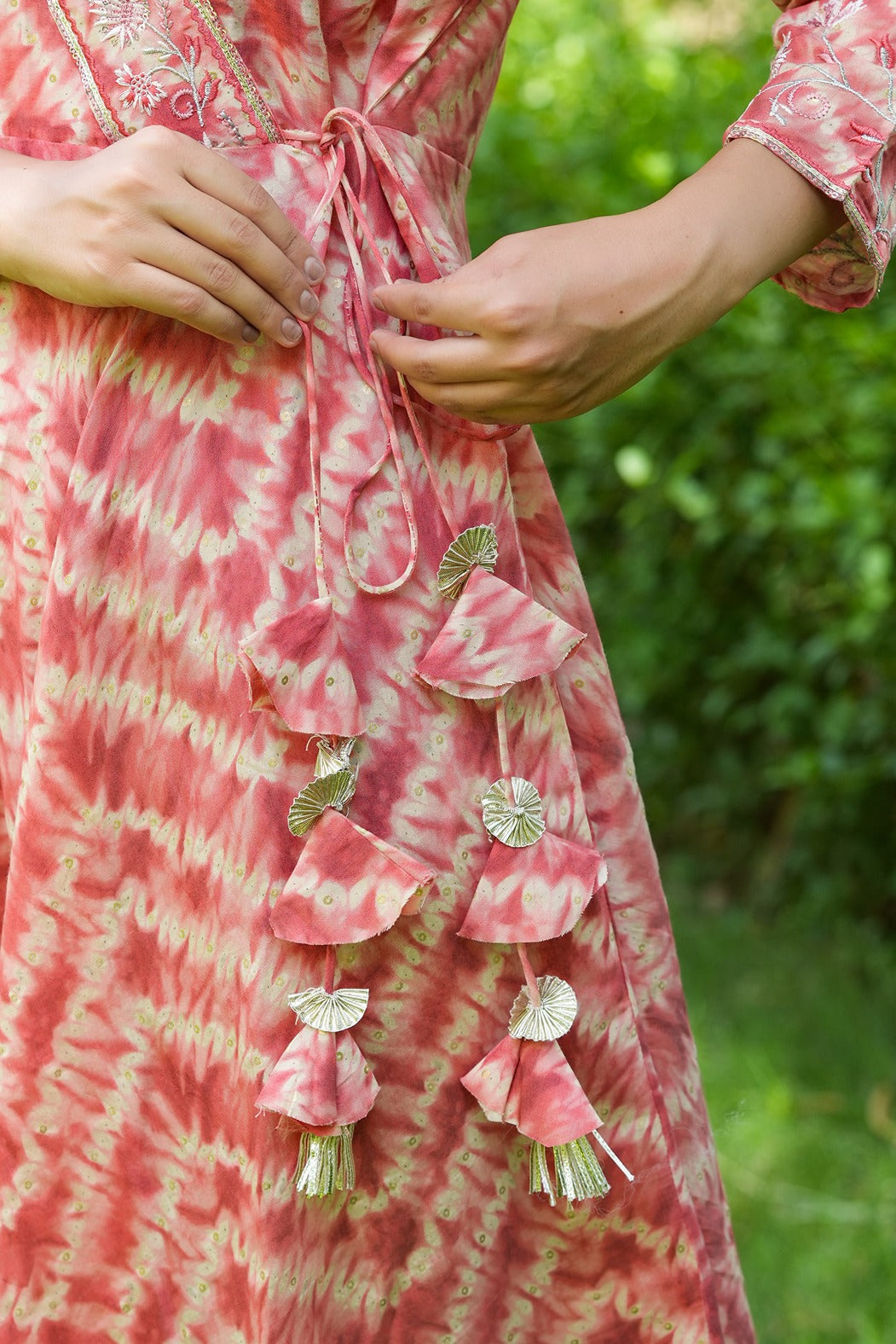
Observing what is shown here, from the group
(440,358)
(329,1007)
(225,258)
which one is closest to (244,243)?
(225,258)

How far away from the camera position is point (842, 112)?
826 millimetres

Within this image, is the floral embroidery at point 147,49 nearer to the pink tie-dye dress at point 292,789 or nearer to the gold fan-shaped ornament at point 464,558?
the pink tie-dye dress at point 292,789

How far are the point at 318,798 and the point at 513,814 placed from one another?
12 centimetres

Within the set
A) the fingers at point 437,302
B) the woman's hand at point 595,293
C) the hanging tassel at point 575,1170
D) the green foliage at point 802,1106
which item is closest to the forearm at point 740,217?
the woman's hand at point 595,293

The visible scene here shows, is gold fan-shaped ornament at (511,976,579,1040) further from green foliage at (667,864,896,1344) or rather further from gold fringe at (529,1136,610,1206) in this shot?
green foliage at (667,864,896,1344)

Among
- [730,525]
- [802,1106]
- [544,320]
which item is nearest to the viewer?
[544,320]

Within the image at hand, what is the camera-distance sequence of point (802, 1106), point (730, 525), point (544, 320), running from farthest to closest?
1. point (730, 525)
2. point (802, 1106)
3. point (544, 320)

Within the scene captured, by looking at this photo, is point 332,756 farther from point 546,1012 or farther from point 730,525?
point 730,525

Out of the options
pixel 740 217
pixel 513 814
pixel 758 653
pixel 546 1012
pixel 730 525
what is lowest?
pixel 546 1012

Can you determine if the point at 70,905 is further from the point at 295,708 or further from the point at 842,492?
the point at 842,492

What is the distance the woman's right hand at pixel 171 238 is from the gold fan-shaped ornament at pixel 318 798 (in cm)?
26

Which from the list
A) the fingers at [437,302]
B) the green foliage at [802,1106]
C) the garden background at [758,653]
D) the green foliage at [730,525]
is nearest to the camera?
the fingers at [437,302]

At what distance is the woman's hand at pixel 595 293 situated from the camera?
2.41 ft

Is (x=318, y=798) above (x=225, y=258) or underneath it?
underneath
